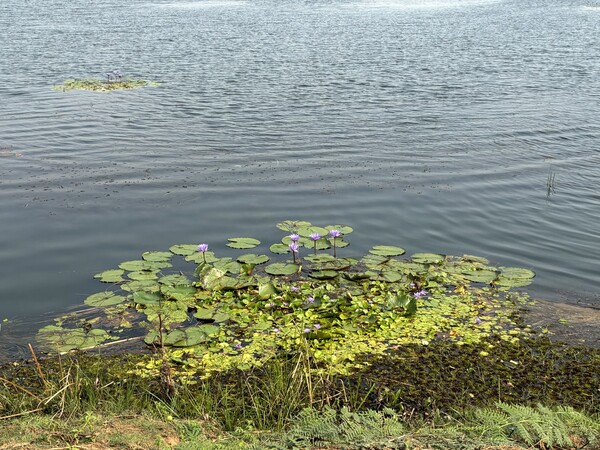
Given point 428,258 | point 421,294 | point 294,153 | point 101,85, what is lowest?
point 421,294

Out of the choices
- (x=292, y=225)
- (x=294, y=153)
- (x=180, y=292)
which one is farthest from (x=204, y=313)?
(x=294, y=153)

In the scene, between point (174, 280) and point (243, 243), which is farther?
point (243, 243)

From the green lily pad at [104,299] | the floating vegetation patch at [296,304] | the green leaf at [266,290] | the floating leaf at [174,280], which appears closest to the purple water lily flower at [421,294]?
the floating vegetation patch at [296,304]

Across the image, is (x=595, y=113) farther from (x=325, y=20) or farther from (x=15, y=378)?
(x=325, y=20)

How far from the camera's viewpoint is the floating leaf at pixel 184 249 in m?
8.20

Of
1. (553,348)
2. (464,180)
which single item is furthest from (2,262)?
(464,180)

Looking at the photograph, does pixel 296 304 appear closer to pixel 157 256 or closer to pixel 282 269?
pixel 282 269

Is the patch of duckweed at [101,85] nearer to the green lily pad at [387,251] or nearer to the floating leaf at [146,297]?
the green lily pad at [387,251]

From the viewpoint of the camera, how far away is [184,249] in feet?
27.2

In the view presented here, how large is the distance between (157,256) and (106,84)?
10.9 m

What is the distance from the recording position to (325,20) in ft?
105

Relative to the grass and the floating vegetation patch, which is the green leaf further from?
the grass

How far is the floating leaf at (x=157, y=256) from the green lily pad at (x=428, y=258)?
2764 mm

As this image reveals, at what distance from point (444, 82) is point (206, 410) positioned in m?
14.6
